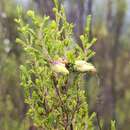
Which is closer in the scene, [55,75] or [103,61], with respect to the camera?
[55,75]

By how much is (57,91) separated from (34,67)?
19 centimetres

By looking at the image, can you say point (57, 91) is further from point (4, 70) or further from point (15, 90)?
point (15, 90)

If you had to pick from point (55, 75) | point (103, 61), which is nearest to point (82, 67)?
point (55, 75)

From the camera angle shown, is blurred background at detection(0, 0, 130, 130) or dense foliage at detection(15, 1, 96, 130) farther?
blurred background at detection(0, 0, 130, 130)

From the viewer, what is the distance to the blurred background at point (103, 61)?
6.63 m

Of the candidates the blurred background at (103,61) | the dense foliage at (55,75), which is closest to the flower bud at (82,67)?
the dense foliage at (55,75)

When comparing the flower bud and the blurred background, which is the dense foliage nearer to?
the flower bud

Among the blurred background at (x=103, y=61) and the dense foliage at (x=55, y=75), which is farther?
the blurred background at (x=103, y=61)

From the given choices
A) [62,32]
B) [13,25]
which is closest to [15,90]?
[13,25]

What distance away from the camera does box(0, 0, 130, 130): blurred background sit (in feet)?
21.8

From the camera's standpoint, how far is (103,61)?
876 centimetres

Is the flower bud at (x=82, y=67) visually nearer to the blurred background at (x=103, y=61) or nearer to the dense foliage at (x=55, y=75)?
the dense foliage at (x=55, y=75)

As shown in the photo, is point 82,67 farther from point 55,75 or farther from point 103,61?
point 103,61

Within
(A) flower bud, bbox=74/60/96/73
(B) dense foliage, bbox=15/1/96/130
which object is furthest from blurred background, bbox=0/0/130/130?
(A) flower bud, bbox=74/60/96/73
